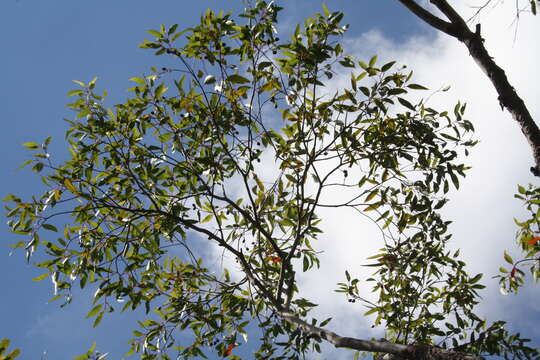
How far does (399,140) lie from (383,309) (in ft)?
5.71

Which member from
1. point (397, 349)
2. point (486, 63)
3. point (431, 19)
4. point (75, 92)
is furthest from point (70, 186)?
point (486, 63)

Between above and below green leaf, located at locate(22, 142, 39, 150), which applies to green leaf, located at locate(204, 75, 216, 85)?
above

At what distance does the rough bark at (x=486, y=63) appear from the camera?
3059 millimetres

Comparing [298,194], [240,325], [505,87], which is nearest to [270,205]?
[298,194]

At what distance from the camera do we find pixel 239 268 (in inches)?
195

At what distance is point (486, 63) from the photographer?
130 inches

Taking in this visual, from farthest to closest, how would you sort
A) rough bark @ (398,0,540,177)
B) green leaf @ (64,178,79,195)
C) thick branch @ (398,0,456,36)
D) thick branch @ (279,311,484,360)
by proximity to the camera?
green leaf @ (64,178,79,195), thick branch @ (398,0,456,36), rough bark @ (398,0,540,177), thick branch @ (279,311,484,360)

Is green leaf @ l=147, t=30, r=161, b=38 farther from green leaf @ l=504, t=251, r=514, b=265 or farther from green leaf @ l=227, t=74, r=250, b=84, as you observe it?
green leaf @ l=504, t=251, r=514, b=265

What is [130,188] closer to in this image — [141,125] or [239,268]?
[141,125]

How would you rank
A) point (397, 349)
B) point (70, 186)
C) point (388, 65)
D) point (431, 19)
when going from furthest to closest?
point (388, 65) → point (70, 186) → point (431, 19) → point (397, 349)

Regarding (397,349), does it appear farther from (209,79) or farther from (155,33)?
(155,33)

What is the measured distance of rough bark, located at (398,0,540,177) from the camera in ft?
10.0

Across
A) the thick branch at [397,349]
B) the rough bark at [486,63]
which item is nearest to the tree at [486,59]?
the rough bark at [486,63]

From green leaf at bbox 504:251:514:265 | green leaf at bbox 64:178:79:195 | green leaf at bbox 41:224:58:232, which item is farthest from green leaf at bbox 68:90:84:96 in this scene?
green leaf at bbox 504:251:514:265
